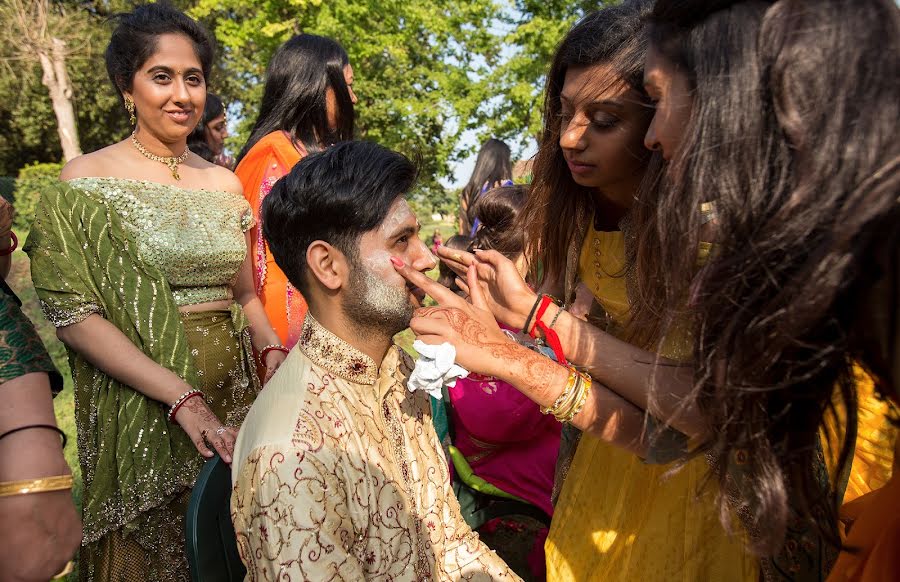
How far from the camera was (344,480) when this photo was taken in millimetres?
1688

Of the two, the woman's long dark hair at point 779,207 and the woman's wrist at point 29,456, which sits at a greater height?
the woman's long dark hair at point 779,207

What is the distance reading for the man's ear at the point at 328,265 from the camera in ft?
6.36

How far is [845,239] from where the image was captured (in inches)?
43.6

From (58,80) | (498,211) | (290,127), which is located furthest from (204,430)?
(58,80)

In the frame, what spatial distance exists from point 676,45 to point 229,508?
1.64m

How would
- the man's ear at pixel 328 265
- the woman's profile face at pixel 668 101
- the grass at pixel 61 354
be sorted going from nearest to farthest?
the woman's profile face at pixel 668 101 < the man's ear at pixel 328 265 < the grass at pixel 61 354

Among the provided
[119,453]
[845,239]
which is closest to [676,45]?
[845,239]

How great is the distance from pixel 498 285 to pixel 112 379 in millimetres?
1366

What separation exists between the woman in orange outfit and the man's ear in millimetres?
1112

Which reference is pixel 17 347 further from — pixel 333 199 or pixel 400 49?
pixel 400 49

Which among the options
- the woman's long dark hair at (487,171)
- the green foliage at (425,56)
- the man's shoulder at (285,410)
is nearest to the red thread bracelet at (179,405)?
the man's shoulder at (285,410)

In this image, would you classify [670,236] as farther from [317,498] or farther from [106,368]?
[106,368]

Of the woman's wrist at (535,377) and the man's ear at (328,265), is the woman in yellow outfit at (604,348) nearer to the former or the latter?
the woman's wrist at (535,377)

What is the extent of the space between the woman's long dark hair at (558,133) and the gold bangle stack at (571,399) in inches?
Answer: 31.2
